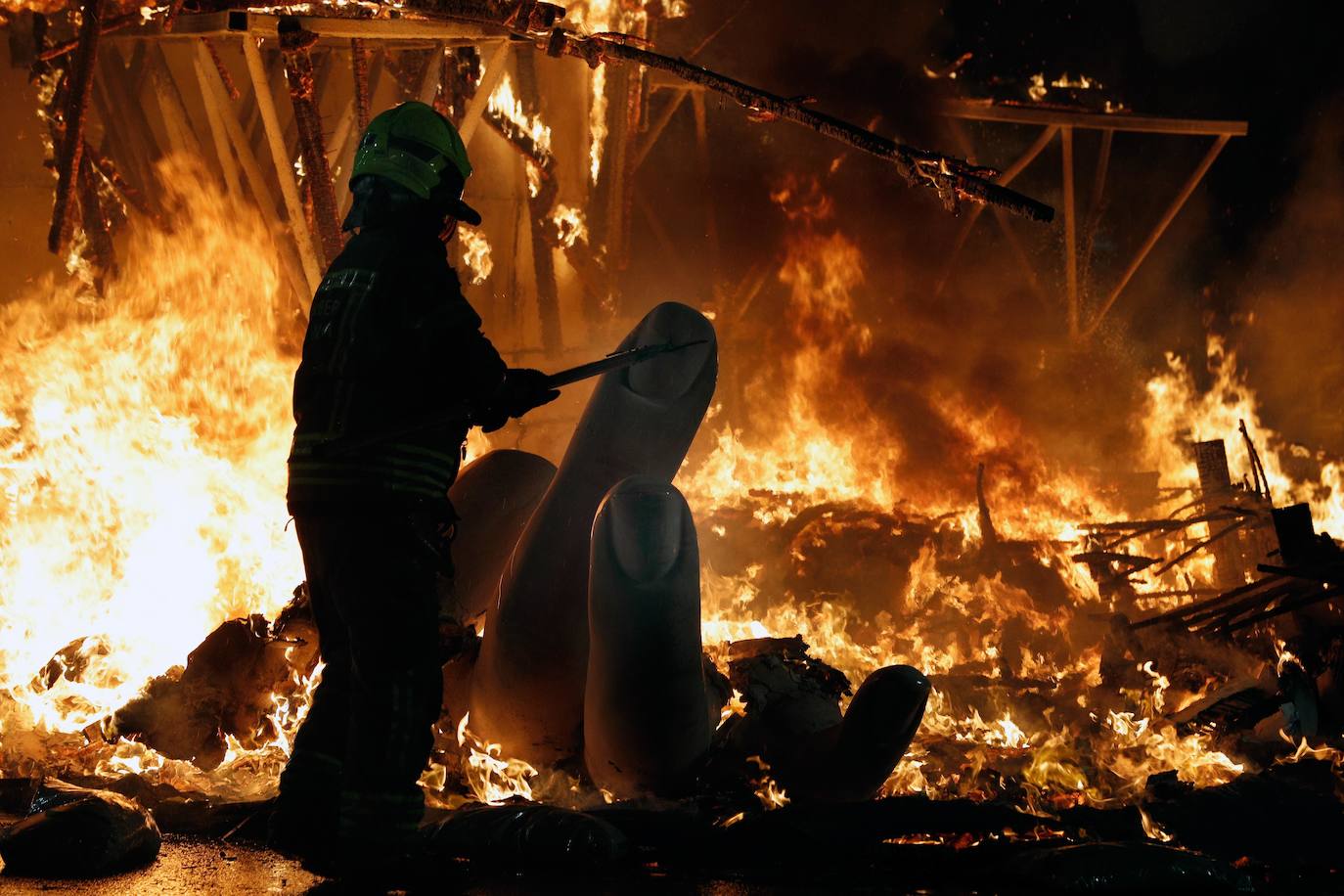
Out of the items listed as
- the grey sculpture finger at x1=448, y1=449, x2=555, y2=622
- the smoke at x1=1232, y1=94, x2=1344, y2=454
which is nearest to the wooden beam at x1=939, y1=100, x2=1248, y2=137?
the smoke at x1=1232, y1=94, x2=1344, y2=454

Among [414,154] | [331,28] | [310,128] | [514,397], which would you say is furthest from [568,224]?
[514,397]

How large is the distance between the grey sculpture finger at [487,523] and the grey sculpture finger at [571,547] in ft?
1.26

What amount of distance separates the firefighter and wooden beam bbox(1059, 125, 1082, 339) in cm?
839

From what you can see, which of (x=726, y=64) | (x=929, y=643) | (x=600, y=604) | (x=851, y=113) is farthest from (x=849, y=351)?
(x=600, y=604)

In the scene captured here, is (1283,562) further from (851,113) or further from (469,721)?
(851,113)

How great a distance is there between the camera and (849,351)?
11555 mm

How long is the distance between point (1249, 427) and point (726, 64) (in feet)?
30.2

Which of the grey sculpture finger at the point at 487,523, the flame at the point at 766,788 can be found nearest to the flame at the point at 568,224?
the grey sculpture finger at the point at 487,523

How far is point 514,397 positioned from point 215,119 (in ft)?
15.0

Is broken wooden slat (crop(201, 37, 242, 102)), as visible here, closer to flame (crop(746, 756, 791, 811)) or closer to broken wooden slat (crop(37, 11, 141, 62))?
broken wooden slat (crop(37, 11, 141, 62))

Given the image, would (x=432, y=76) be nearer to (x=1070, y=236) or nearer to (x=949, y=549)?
(x=949, y=549)

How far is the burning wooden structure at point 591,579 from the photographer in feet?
12.7

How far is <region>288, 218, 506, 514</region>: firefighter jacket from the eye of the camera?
3172 mm

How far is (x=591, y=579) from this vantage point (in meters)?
3.91
